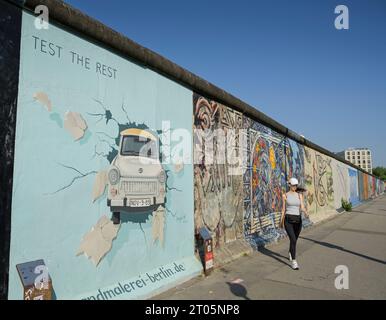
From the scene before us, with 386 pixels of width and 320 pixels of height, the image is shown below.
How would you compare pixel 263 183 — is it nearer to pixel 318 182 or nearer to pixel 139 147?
pixel 139 147

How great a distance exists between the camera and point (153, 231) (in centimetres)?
562

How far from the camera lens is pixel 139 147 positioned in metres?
5.29

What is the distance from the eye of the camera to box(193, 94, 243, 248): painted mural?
719 cm

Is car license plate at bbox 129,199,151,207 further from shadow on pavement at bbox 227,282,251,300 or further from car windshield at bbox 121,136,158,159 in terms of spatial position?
shadow on pavement at bbox 227,282,251,300

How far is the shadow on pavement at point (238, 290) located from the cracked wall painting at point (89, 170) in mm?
813

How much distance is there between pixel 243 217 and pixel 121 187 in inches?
195

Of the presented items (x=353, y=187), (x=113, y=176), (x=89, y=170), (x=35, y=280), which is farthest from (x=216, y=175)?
(x=353, y=187)

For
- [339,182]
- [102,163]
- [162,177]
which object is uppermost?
[102,163]

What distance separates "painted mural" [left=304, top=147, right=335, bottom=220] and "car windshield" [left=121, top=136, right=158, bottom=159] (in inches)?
485

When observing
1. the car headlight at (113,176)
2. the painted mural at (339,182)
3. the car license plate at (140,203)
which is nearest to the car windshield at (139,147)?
the car headlight at (113,176)

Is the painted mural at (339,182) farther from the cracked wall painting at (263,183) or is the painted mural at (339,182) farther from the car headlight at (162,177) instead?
the car headlight at (162,177)

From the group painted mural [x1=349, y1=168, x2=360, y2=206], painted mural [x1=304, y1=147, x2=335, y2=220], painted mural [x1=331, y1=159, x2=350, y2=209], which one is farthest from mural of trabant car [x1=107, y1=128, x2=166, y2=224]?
painted mural [x1=349, y1=168, x2=360, y2=206]

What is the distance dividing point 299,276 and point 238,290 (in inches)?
58.7

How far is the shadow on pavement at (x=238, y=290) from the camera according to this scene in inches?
206
